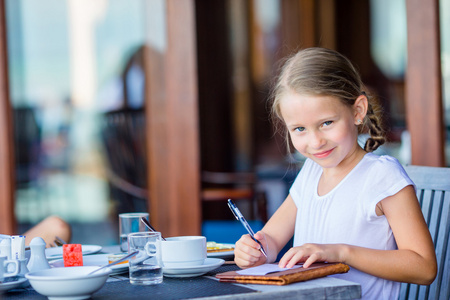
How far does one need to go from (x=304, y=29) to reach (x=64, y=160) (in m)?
2.74

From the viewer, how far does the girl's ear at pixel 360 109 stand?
1.56 meters

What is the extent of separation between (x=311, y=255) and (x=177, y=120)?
6.58 feet

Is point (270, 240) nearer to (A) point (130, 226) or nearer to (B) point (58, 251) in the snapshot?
(A) point (130, 226)

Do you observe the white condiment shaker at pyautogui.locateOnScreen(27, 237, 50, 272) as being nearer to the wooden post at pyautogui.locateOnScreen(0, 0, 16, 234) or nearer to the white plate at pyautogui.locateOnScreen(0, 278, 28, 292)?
the white plate at pyautogui.locateOnScreen(0, 278, 28, 292)

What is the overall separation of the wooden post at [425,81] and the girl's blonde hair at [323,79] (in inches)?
34.6

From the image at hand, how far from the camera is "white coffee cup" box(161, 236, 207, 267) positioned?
4.17 feet

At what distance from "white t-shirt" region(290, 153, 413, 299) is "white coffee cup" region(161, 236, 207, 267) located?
0.35 meters

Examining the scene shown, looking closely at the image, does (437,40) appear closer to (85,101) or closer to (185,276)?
(185,276)

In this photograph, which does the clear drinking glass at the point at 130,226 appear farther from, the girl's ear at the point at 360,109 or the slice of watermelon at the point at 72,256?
the girl's ear at the point at 360,109

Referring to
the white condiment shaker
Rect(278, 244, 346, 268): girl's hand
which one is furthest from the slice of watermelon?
Rect(278, 244, 346, 268): girl's hand

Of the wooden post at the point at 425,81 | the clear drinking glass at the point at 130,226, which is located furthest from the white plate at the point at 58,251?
the wooden post at the point at 425,81

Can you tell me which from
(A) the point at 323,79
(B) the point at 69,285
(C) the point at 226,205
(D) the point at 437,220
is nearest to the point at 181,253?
(B) the point at 69,285

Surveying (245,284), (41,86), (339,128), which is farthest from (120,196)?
(245,284)

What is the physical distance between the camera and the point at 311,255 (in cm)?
121
